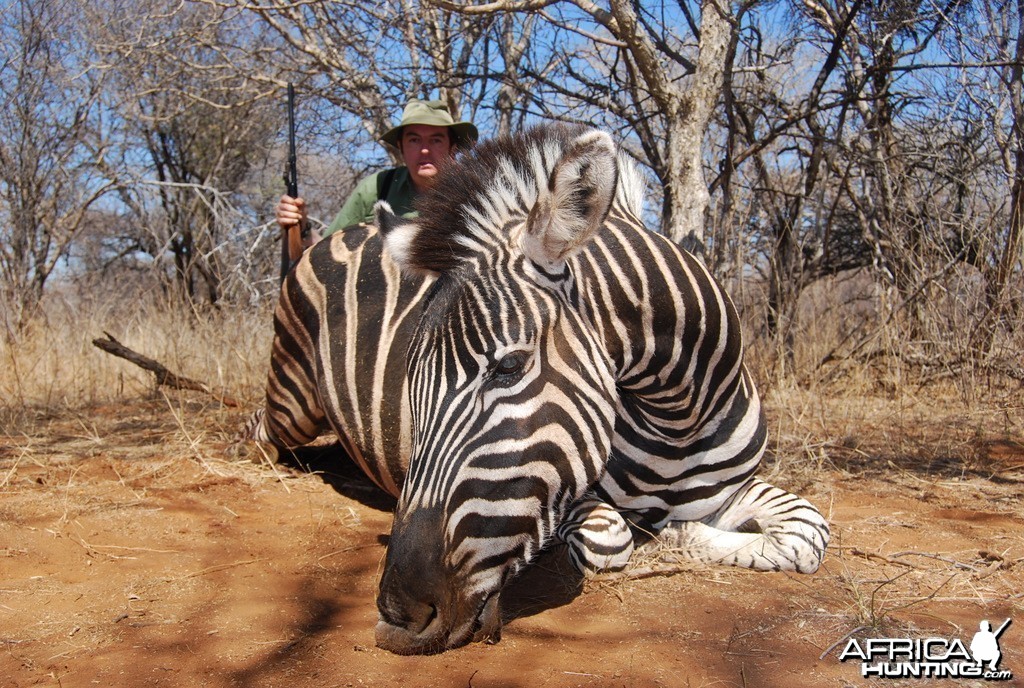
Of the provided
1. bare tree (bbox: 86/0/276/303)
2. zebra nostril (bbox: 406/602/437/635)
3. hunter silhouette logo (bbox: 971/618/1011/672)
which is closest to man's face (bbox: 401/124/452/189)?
zebra nostril (bbox: 406/602/437/635)

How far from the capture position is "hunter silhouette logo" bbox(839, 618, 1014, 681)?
196 centimetres

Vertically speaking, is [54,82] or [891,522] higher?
[54,82]

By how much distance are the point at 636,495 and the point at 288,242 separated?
2.84 m

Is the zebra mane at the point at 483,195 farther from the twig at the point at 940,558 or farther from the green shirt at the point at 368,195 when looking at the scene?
the green shirt at the point at 368,195

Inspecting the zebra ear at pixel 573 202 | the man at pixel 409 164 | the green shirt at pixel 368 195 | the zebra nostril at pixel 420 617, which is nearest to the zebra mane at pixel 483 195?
the zebra ear at pixel 573 202

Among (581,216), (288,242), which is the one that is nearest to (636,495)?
(581,216)

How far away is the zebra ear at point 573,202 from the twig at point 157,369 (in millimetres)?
3718

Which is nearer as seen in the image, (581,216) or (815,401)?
(581,216)

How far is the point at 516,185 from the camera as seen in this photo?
2398 millimetres

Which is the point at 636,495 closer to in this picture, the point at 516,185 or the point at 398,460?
the point at 398,460

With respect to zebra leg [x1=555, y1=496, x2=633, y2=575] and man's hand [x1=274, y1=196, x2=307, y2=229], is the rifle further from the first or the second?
zebra leg [x1=555, y1=496, x2=633, y2=575]

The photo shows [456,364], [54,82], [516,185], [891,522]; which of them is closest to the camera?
[456,364]

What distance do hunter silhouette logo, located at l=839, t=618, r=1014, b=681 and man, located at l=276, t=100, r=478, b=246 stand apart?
353 cm

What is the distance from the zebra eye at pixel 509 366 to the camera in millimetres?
2074
